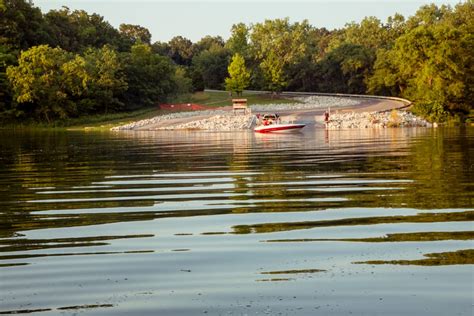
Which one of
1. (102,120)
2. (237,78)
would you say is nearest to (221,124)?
(102,120)

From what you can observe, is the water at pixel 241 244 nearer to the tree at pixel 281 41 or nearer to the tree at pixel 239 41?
the tree at pixel 281 41

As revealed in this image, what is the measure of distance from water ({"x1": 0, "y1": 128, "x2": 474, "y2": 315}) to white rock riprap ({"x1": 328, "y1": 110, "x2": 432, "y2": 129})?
42.3m

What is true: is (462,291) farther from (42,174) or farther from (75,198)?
(42,174)

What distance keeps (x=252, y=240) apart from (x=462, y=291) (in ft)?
11.8

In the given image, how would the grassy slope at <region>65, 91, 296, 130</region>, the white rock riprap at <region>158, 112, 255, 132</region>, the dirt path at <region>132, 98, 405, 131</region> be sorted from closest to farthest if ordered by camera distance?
the white rock riprap at <region>158, 112, 255, 132</region> < the dirt path at <region>132, 98, 405, 131</region> < the grassy slope at <region>65, 91, 296, 130</region>

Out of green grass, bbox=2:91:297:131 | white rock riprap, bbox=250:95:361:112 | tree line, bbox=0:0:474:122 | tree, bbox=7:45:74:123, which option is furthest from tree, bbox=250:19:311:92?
tree, bbox=7:45:74:123

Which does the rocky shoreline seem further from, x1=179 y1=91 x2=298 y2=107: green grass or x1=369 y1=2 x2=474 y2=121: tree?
x1=179 y1=91 x2=298 y2=107: green grass

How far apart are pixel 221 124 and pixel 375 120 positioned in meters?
13.1

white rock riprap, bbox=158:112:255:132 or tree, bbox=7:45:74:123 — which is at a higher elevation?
tree, bbox=7:45:74:123

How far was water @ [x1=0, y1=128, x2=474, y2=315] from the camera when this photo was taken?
752 centimetres

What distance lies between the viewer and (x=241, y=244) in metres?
10.3

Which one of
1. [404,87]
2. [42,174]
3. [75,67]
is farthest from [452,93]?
[42,174]

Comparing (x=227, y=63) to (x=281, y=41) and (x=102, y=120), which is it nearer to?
→ (x=281, y=41)

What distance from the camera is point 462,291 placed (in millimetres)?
7605
